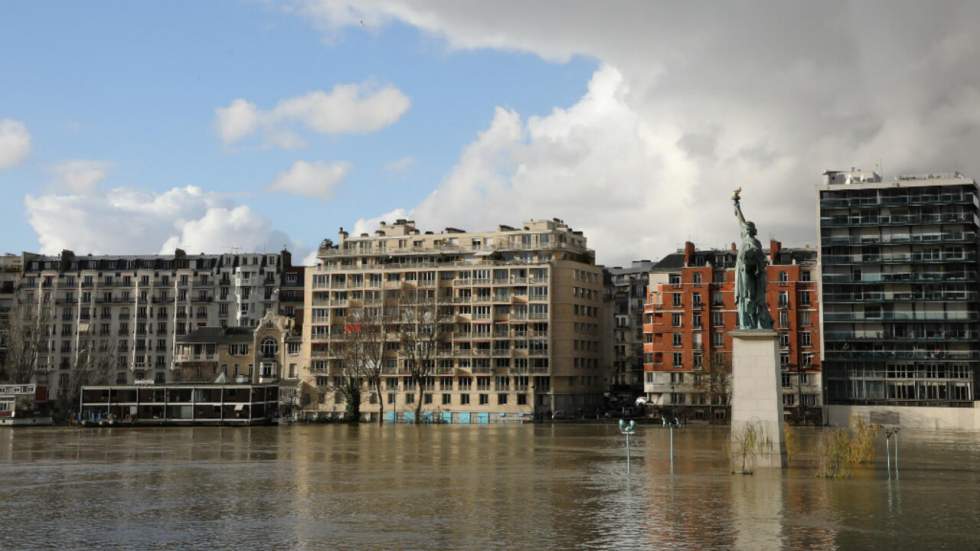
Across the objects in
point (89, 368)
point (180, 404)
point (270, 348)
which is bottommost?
point (180, 404)

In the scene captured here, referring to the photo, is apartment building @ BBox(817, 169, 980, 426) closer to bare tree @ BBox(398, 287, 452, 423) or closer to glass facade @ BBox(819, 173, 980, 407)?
glass facade @ BBox(819, 173, 980, 407)

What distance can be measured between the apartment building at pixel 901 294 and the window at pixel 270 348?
8814 cm

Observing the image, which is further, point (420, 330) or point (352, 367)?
point (420, 330)

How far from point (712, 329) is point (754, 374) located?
98.9 m

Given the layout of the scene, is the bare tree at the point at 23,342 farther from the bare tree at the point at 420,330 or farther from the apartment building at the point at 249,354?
the bare tree at the point at 420,330

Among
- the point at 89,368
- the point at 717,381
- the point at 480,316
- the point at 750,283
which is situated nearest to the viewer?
the point at 750,283

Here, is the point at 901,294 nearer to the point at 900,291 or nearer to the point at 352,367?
the point at 900,291

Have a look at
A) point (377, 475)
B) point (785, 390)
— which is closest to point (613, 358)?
point (785, 390)

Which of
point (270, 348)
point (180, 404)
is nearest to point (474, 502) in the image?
point (180, 404)

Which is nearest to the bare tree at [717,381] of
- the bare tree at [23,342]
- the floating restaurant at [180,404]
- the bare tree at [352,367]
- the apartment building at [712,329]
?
the apartment building at [712,329]

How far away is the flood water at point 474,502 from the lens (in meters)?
36.1

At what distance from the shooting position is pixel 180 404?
150 metres

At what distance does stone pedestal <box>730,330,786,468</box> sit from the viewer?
5469 cm

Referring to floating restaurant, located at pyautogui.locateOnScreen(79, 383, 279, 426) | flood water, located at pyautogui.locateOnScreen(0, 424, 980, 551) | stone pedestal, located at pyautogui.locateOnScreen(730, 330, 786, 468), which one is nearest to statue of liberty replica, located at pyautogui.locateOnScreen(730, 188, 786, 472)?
stone pedestal, located at pyautogui.locateOnScreen(730, 330, 786, 468)
